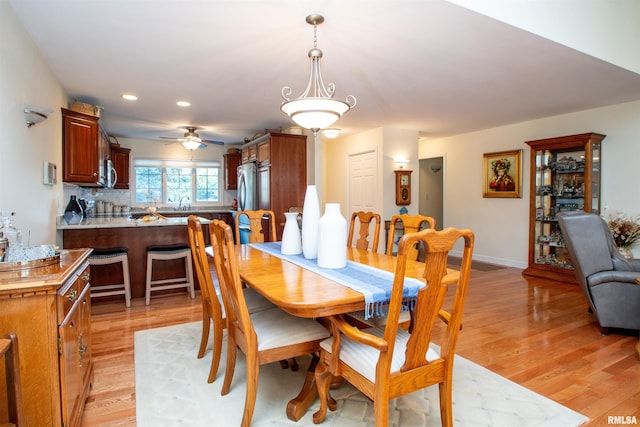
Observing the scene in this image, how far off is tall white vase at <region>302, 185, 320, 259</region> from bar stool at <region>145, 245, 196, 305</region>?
2172 millimetres

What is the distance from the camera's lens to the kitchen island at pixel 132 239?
378 cm

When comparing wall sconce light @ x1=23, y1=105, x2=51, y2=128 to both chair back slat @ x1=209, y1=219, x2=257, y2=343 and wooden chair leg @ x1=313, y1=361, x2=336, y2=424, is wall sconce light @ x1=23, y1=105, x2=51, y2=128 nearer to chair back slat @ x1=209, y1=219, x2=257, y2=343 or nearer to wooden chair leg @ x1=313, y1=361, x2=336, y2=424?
chair back slat @ x1=209, y1=219, x2=257, y2=343

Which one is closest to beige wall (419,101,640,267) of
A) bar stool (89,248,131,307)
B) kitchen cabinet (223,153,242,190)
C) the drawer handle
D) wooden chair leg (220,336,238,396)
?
kitchen cabinet (223,153,242,190)

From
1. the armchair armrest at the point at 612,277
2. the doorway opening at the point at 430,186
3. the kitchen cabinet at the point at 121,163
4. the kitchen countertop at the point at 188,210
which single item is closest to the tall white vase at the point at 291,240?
the armchair armrest at the point at 612,277

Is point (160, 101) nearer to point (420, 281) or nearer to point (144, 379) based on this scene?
point (144, 379)

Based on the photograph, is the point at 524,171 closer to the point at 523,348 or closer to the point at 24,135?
the point at 523,348

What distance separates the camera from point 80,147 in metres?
3.86

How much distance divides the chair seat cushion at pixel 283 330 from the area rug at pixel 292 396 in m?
0.44

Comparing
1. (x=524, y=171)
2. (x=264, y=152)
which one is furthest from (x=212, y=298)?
(x=524, y=171)

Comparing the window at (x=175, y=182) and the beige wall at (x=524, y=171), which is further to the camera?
the window at (x=175, y=182)

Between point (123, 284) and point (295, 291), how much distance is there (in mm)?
3159

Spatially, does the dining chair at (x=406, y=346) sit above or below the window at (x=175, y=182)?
below

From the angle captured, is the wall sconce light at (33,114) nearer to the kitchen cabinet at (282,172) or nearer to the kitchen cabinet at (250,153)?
the kitchen cabinet at (282,172)

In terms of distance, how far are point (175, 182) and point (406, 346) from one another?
742cm
